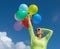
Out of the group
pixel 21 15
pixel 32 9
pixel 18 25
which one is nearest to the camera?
pixel 21 15

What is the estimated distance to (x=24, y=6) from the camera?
229 inches

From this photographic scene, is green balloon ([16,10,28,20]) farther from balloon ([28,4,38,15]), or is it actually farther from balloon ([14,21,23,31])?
balloon ([28,4,38,15])

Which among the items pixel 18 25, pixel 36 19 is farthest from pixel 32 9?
pixel 18 25

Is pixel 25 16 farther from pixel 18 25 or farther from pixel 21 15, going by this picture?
pixel 18 25

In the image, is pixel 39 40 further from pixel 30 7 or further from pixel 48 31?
pixel 30 7

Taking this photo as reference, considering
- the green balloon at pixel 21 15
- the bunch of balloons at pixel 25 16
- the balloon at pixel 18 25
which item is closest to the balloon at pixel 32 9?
the bunch of balloons at pixel 25 16

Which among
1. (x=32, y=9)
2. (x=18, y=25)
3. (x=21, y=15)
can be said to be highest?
(x=32, y=9)

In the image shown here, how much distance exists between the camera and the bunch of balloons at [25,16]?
18.1ft

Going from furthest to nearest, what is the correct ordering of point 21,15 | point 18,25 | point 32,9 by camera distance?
point 32,9 → point 18,25 → point 21,15

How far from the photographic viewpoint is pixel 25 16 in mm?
5531

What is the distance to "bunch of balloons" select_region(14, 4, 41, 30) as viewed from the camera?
5512 mm

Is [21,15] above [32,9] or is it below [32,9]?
below

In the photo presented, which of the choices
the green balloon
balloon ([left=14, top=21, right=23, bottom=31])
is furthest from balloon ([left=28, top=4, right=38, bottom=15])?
balloon ([left=14, top=21, right=23, bottom=31])

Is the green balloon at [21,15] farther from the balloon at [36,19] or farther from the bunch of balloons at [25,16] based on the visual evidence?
the balloon at [36,19]
